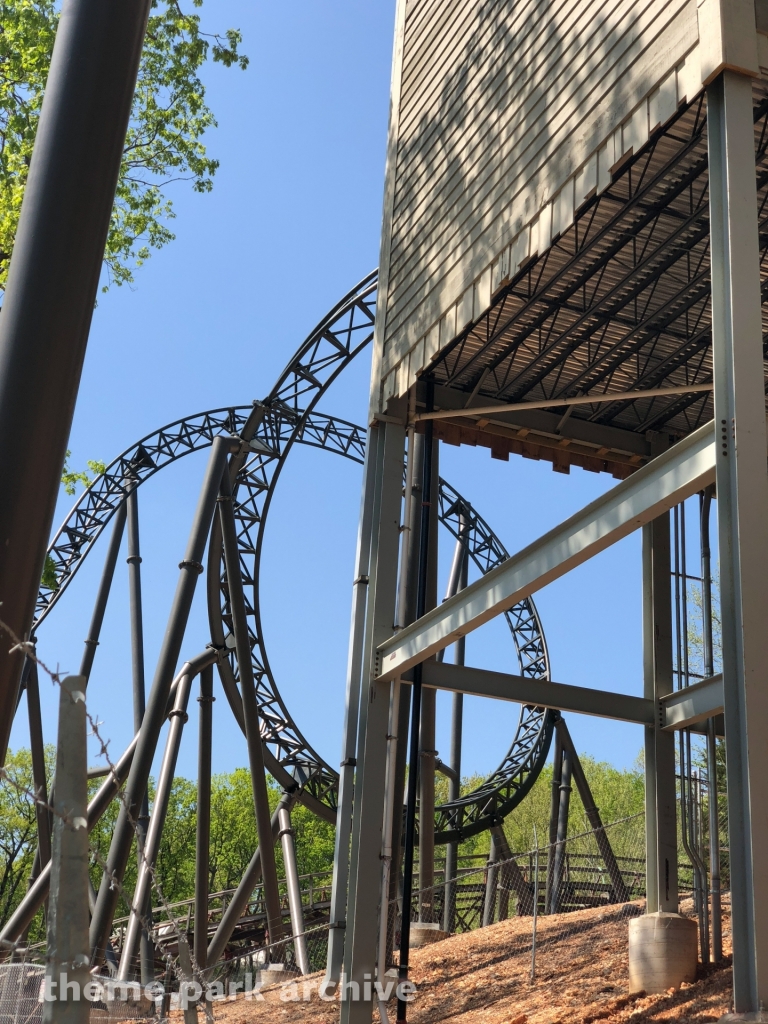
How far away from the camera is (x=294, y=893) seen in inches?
560

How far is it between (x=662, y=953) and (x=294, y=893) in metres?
7.33

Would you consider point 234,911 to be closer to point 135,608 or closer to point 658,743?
point 135,608

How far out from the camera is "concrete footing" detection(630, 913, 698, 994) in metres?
7.79

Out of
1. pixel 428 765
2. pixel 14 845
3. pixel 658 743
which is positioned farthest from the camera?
pixel 14 845

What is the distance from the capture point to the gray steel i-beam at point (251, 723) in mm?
13836

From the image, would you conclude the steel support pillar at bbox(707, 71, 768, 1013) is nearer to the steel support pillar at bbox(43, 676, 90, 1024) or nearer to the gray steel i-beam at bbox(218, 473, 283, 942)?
the steel support pillar at bbox(43, 676, 90, 1024)

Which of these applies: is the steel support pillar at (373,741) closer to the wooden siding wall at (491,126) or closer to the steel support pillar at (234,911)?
the wooden siding wall at (491,126)

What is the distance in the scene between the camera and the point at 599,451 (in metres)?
10.3

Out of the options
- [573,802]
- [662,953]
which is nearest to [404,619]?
[662,953]

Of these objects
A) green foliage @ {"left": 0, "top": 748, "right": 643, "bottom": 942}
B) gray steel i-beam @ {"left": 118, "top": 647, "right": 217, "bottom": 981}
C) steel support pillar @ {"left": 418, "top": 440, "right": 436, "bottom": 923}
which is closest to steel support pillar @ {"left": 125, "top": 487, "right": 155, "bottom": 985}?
gray steel i-beam @ {"left": 118, "top": 647, "right": 217, "bottom": 981}

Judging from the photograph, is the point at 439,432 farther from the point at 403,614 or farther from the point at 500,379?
the point at 403,614

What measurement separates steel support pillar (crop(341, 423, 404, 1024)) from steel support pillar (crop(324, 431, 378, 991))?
0.31 ft

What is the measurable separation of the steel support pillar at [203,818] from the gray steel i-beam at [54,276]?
12.1m

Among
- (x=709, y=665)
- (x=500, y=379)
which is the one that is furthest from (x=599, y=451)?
(x=709, y=665)
